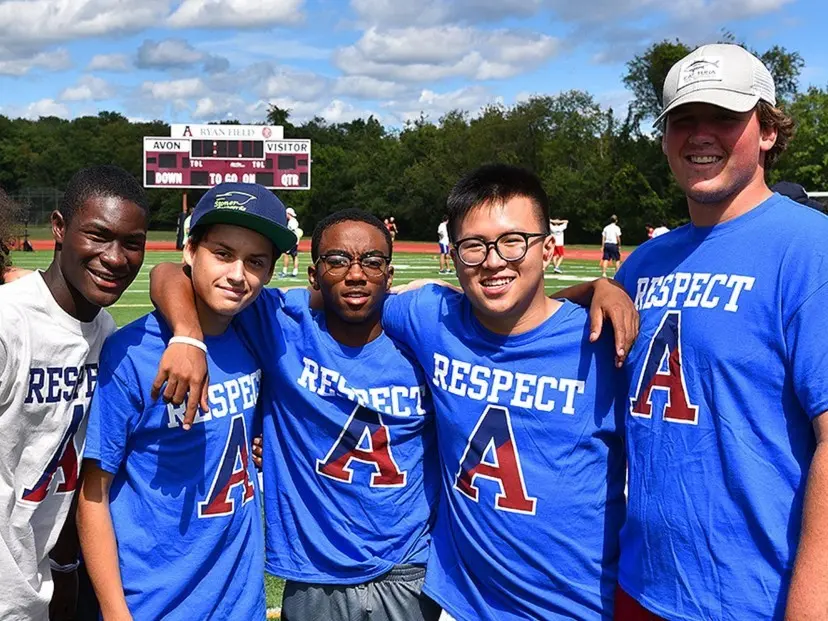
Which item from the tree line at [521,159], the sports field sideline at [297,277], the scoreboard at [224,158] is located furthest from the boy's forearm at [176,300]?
the tree line at [521,159]

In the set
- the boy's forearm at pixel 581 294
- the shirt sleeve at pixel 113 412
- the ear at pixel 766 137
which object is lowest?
the shirt sleeve at pixel 113 412

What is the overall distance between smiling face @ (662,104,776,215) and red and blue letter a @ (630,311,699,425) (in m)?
0.36

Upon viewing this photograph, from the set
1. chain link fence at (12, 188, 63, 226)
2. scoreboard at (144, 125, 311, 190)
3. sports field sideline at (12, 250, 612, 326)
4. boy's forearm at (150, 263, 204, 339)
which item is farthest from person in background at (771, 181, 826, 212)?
chain link fence at (12, 188, 63, 226)

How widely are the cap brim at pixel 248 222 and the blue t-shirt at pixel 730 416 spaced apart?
1.19 meters

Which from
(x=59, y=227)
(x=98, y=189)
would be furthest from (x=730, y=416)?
(x=59, y=227)

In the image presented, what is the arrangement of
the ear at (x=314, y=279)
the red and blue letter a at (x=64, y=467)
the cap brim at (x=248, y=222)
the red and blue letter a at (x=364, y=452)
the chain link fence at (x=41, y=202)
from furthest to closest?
1. the chain link fence at (x=41, y=202)
2. the ear at (x=314, y=279)
3. the red and blue letter a at (x=364, y=452)
4. the cap brim at (x=248, y=222)
5. the red and blue letter a at (x=64, y=467)

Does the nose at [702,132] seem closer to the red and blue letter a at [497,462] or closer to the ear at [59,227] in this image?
the red and blue letter a at [497,462]

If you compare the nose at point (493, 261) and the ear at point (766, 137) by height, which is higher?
the ear at point (766, 137)

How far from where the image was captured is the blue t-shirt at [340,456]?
2.57 metres

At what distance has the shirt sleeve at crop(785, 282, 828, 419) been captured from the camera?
1.86m

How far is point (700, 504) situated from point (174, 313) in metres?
1.61

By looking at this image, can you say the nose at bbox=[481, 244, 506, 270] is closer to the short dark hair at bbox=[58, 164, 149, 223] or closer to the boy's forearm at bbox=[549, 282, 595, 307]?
the boy's forearm at bbox=[549, 282, 595, 307]

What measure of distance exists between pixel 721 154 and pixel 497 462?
1.09m

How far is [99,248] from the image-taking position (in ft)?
8.31
